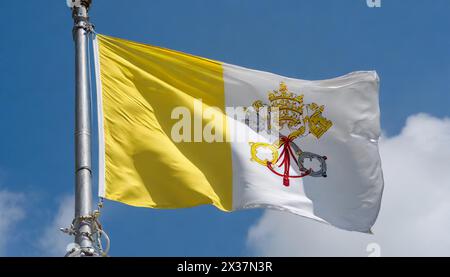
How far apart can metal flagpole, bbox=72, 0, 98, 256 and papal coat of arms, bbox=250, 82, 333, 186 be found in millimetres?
3904

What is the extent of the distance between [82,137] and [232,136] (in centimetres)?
423

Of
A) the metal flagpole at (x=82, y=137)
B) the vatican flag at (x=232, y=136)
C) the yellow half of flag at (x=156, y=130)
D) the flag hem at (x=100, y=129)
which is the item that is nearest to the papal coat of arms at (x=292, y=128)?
the vatican flag at (x=232, y=136)

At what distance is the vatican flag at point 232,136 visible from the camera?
16.5 m

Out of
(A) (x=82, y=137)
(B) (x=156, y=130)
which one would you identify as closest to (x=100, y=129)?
(B) (x=156, y=130)

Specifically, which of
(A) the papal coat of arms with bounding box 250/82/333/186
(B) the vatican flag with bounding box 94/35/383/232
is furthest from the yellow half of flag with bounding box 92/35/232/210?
(A) the papal coat of arms with bounding box 250/82/333/186

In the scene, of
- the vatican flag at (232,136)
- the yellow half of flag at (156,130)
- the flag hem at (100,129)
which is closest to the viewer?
the flag hem at (100,129)

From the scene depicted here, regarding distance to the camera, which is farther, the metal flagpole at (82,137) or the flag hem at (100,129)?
the flag hem at (100,129)

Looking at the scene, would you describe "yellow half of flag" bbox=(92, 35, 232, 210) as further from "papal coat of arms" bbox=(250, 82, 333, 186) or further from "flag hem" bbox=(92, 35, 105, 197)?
"papal coat of arms" bbox=(250, 82, 333, 186)

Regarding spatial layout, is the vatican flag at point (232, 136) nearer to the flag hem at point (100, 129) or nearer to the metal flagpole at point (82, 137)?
the flag hem at point (100, 129)

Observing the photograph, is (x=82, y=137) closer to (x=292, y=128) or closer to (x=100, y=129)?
(x=100, y=129)

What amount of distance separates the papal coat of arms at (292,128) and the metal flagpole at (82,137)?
12.8 feet
